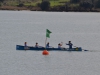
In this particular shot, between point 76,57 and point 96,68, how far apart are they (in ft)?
33.3

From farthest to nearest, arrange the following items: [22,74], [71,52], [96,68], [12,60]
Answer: [71,52]
[12,60]
[96,68]
[22,74]

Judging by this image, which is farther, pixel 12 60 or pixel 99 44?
pixel 99 44

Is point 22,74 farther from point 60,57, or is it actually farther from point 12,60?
point 60,57

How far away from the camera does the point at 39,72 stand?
59375 millimetres

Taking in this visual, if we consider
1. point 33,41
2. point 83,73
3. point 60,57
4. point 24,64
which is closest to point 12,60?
point 24,64

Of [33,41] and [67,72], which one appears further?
[33,41]

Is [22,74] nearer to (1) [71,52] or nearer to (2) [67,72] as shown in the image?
(2) [67,72]

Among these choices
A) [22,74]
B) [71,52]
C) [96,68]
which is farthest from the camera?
[71,52]

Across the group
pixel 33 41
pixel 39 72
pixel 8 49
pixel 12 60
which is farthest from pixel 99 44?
pixel 39 72

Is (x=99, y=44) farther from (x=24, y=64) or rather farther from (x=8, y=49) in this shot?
(x=24, y=64)

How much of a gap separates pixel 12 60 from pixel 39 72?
31.4ft

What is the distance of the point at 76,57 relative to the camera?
73125 millimetres

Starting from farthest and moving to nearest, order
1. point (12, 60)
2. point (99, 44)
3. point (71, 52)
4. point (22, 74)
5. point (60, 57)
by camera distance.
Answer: point (99, 44), point (71, 52), point (60, 57), point (12, 60), point (22, 74)

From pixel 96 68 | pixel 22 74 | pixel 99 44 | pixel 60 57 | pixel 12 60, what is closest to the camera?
pixel 22 74
